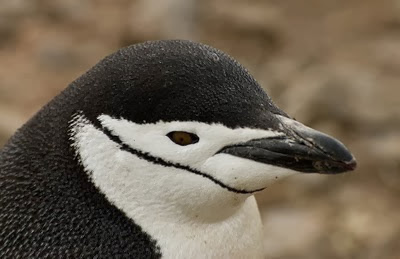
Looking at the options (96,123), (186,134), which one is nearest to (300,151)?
(186,134)

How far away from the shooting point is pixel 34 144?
7.42 ft

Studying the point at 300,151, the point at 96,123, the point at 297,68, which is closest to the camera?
the point at 300,151

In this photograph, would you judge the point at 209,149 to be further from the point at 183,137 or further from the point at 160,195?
the point at 160,195

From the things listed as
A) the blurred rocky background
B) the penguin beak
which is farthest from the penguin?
the blurred rocky background

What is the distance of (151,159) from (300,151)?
347 millimetres

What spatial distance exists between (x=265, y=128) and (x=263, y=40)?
411 centimetres

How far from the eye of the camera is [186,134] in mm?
2064

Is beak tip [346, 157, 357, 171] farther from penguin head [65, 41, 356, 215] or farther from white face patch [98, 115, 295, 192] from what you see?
white face patch [98, 115, 295, 192]

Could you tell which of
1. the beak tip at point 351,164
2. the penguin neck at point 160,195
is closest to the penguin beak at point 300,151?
the beak tip at point 351,164

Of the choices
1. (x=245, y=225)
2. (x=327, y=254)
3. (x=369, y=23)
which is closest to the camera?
(x=245, y=225)

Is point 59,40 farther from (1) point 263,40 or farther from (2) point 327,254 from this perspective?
(2) point 327,254

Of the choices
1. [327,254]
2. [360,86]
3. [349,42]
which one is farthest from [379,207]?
[349,42]

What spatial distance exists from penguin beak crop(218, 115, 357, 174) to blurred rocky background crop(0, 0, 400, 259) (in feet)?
7.07

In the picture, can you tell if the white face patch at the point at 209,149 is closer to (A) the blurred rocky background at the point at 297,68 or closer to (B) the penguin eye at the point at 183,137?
(B) the penguin eye at the point at 183,137
